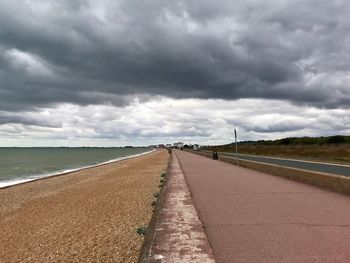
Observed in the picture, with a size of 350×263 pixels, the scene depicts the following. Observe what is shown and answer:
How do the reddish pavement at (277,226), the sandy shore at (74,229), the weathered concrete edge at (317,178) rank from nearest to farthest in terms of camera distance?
1. the reddish pavement at (277,226)
2. the sandy shore at (74,229)
3. the weathered concrete edge at (317,178)

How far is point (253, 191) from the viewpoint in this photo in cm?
1295

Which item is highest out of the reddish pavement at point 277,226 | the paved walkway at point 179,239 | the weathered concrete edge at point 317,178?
the weathered concrete edge at point 317,178

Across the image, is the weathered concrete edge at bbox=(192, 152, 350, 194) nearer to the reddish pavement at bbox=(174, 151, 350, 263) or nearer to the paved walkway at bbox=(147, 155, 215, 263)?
the reddish pavement at bbox=(174, 151, 350, 263)

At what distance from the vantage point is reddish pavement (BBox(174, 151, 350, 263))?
5.37 m

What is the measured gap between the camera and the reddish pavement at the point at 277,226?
17.6 feet

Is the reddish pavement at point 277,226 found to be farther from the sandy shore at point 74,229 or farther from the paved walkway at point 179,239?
the sandy shore at point 74,229

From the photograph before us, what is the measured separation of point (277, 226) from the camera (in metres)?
7.13

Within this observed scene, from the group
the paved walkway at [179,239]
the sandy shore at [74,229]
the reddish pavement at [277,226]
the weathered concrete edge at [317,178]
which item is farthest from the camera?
the weathered concrete edge at [317,178]

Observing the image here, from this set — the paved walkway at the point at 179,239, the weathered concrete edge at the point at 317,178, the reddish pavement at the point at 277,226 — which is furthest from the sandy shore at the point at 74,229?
the weathered concrete edge at the point at 317,178

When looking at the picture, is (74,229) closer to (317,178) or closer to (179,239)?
(179,239)

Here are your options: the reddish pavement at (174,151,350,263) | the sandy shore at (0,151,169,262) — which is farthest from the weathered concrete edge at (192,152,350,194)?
the sandy shore at (0,151,169,262)

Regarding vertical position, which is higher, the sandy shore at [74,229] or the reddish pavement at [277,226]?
the reddish pavement at [277,226]

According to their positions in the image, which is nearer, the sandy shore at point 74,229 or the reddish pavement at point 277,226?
the reddish pavement at point 277,226

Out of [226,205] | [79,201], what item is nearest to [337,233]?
[226,205]
